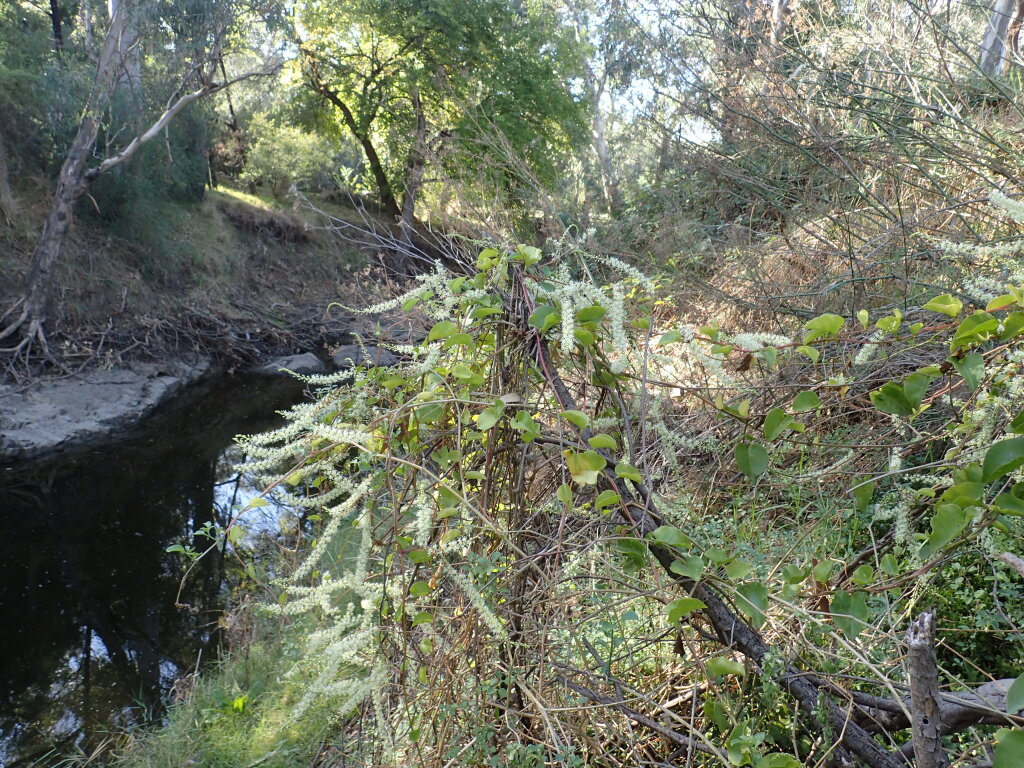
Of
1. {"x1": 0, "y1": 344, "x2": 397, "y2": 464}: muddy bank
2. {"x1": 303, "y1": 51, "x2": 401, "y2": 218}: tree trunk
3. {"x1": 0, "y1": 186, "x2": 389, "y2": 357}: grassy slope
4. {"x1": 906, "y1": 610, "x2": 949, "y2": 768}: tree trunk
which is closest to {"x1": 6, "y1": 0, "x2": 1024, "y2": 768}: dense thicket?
{"x1": 906, "y1": 610, "x2": 949, "y2": 768}: tree trunk

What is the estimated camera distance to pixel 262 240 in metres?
16.4

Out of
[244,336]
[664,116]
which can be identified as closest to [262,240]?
[244,336]

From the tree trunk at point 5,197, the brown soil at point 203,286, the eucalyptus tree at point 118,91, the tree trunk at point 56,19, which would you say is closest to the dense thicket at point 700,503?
the brown soil at point 203,286

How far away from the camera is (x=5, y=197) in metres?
11.1

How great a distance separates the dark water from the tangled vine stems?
12.6 ft

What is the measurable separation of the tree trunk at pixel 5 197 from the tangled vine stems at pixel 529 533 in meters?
12.4

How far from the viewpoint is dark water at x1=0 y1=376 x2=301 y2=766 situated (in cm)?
459

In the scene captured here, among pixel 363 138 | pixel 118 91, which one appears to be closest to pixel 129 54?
pixel 118 91

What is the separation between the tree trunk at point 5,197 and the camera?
1110 centimetres

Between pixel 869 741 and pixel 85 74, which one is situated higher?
pixel 85 74

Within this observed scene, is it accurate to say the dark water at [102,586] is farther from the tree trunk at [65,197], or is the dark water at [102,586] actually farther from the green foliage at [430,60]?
the green foliage at [430,60]

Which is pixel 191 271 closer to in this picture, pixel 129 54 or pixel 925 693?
pixel 129 54

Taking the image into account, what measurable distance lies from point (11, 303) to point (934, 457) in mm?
11542

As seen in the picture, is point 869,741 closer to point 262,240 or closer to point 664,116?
point 664,116
